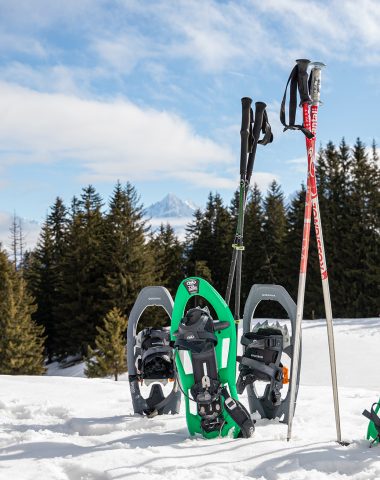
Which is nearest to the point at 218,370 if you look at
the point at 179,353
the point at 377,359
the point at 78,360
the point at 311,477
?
the point at 179,353

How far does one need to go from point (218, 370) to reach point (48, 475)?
1871 millimetres

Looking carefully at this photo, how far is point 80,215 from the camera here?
39.6 meters

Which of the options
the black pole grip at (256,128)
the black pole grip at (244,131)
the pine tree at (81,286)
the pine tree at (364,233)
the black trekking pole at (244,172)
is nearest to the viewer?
the black trekking pole at (244,172)

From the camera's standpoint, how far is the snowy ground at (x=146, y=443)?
3715mm

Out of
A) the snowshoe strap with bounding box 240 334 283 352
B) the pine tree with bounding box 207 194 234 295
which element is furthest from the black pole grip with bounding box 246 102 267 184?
the pine tree with bounding box 207 194 234 295

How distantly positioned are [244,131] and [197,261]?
31950 mm

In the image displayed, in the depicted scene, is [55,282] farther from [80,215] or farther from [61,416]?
[61,416]

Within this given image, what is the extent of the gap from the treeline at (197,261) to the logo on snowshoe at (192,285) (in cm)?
2738

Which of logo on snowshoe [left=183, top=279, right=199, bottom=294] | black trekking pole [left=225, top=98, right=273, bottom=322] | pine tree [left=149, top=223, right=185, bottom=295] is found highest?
pine tree [left=149, top=223, right=185, bottom=295]

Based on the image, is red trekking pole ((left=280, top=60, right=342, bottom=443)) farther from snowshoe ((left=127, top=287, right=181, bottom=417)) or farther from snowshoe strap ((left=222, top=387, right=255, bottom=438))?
snowshoe ((left=127, top=287, right=181, bottom=417))

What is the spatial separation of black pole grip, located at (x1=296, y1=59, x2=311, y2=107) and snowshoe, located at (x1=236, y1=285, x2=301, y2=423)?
2.03 m

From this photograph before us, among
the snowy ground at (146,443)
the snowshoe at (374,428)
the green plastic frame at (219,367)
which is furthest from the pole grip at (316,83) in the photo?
the snowy ground at (146,443)

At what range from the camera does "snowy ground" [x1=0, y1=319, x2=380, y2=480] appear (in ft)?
12.2

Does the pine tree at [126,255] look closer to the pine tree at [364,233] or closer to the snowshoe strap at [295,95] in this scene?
the pine tree at [364,233]
